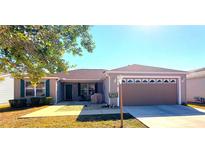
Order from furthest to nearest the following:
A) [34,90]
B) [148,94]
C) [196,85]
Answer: [196,85], [34,90], [148,94]

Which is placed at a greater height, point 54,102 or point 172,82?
point 172,82

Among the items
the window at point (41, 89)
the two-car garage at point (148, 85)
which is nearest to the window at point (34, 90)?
the window at point (41, 89)

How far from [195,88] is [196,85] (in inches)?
13.1

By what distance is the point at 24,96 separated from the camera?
14.8 metres

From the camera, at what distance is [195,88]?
16.7 meters

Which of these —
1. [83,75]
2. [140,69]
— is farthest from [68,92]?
[140,69]

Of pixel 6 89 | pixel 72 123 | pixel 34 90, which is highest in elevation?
pixel 34 90

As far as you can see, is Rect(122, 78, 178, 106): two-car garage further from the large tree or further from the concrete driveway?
the large tree

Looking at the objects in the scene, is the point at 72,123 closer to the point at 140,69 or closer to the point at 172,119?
the point at 172,119

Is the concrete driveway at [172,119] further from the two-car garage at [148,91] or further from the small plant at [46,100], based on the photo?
the small plant at [46,100]
